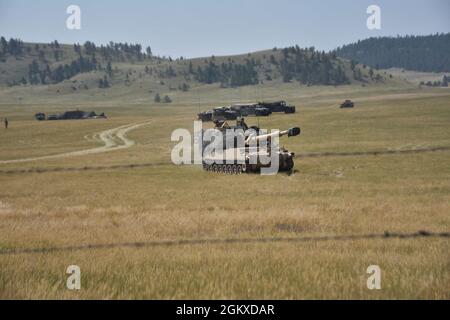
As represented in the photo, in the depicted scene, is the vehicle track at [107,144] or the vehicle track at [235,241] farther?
the vehicle track at [107,144]

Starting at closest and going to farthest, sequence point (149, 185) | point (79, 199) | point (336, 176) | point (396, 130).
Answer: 1. point (79, 199)
2. point (149, 185)
3. point (336, 176)
4. point (396, 130)

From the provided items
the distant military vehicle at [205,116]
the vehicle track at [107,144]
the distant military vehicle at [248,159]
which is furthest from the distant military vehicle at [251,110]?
the distant military vehicle at [248,159]

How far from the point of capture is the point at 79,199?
79.4ft

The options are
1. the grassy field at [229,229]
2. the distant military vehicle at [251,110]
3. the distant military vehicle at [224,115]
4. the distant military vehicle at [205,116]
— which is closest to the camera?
the grassy field at [229,229]

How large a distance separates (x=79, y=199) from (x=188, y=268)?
17.5 metres

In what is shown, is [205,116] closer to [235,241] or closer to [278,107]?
[278,107]

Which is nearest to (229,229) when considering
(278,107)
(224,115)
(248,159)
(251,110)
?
(248,159)

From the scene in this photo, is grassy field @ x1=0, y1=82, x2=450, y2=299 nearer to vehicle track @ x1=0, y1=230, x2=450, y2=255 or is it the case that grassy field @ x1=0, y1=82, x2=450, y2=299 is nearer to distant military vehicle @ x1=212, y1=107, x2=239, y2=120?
vehicle track @ x1=0, y1=230, x2=450, y2=255

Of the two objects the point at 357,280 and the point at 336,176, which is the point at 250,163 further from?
the point at 357,280

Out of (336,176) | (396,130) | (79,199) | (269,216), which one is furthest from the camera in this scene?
(396,130)

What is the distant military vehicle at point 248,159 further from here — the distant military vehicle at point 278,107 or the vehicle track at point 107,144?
the distant military vehicle at point 278,107
